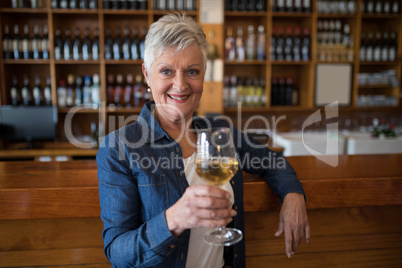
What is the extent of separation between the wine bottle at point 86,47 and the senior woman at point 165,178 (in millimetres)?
2504

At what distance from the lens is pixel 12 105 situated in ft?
11.1

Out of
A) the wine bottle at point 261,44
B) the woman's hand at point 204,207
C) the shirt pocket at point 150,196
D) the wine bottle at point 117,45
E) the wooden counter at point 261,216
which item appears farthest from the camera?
the wine bottle at point 261,44

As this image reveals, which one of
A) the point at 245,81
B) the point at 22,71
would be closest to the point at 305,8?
the point at 245,81

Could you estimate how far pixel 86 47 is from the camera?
3.38 m

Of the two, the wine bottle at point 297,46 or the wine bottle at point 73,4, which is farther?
the wine bottle at point 297,46

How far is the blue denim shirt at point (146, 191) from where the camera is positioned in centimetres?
78

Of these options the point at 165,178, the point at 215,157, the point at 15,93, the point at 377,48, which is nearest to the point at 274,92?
the point at 377,48

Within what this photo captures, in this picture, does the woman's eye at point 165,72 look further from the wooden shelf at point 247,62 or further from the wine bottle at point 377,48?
the wine bottle at point 377,48

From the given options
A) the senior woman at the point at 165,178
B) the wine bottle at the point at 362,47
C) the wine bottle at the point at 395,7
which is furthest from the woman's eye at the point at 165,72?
the wine bottle at the point at 395,7

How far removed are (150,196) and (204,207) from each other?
29cm

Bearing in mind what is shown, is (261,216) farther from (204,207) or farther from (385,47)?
(385,47)

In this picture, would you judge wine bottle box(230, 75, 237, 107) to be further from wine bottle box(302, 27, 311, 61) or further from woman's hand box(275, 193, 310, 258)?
woman's hand box(275, 193, 310, 258)

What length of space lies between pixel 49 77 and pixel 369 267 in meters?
3.41

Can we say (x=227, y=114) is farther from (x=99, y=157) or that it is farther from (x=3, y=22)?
(x=99, y=157)
